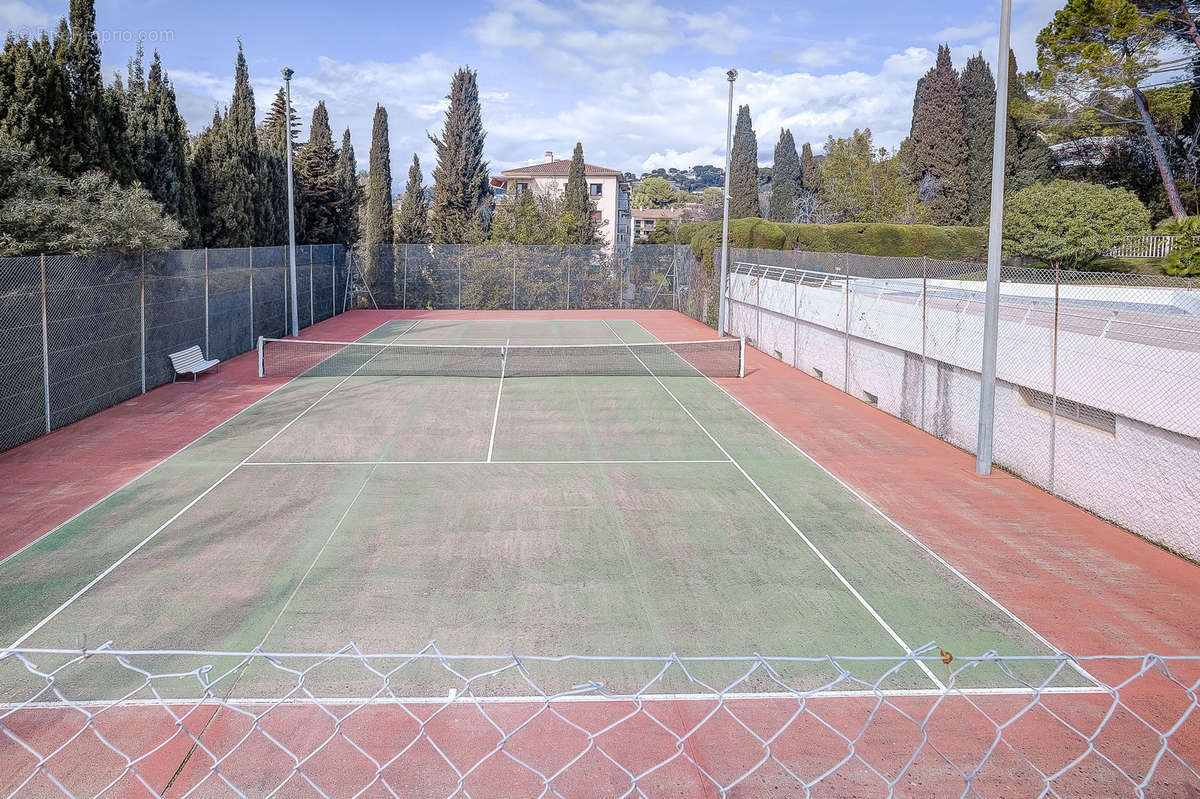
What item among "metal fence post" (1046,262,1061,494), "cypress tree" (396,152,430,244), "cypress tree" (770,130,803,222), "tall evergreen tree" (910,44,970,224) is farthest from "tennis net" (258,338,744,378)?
"cypress tree" (770,130,803,222)

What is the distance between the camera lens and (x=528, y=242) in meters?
44.9

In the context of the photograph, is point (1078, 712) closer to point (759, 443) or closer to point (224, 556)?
point (224, 556)

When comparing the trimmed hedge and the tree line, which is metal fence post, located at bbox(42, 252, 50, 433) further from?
the trimmed hedge

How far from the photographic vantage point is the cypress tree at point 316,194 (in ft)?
136

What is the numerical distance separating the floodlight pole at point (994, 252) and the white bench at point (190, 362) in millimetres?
17012

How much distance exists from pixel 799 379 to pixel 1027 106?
1063 inches

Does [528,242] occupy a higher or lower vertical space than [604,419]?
higher

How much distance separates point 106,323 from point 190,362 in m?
4.06

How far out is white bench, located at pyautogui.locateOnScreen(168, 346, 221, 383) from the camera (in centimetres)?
2127

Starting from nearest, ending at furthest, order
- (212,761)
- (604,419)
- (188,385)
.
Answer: (212,761)
(604,419)
(188,385)

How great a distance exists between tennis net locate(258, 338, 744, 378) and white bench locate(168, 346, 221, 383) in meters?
1.34

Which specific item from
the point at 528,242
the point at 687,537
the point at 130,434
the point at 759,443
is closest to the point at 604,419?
the point at 759,443

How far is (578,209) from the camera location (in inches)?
2098

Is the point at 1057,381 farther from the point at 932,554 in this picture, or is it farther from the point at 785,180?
the point at 785,180
